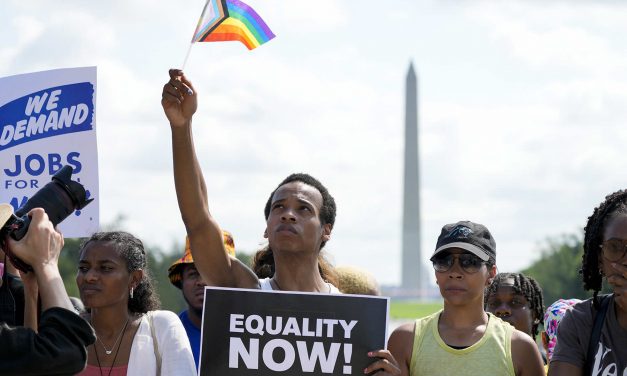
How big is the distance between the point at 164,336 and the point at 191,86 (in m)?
1.20

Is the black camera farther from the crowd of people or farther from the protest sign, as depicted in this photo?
the protest sign

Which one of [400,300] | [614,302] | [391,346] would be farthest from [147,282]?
[400,300]

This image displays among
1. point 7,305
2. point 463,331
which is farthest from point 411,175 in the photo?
point 7,305

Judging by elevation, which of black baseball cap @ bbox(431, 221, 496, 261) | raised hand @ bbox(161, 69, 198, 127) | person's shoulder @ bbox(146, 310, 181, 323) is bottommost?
person's shoulder @ bbox(146, 310, 181, 323)

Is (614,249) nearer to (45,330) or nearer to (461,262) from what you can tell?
(461,262)

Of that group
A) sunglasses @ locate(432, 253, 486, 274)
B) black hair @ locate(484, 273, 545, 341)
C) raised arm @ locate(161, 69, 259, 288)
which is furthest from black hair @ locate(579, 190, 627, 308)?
black hair @ locate(484, 273, 545, 341)

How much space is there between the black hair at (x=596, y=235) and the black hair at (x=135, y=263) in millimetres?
2210

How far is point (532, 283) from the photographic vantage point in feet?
25.9

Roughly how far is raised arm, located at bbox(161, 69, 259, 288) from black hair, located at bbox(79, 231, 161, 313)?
68 cm

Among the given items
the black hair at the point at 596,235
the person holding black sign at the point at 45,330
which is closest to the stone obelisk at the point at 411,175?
the black hair at the point at 596,235

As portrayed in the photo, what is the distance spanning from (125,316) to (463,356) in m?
1.75

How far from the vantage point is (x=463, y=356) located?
574 centimetres

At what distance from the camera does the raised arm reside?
593 cm

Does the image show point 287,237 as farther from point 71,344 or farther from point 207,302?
point 71,344
